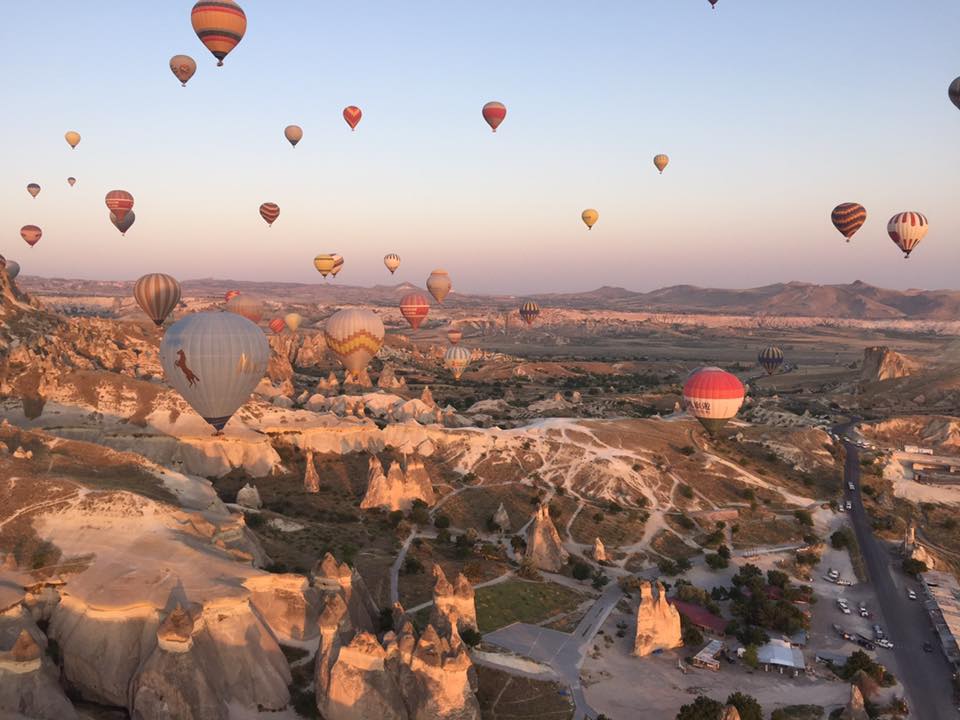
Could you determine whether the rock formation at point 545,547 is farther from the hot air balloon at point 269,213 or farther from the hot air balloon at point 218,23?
the hot air balloon at point 269,213

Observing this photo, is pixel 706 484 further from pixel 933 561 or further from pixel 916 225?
pixel 916 225

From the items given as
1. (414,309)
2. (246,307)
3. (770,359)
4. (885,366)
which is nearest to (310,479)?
(414,309)

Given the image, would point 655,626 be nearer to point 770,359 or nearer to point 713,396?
point 713,396

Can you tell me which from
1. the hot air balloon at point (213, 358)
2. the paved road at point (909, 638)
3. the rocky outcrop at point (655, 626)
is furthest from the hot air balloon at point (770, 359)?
the hot air balloon at point (213, 358)

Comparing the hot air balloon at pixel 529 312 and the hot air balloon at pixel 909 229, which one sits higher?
the hot air balloon at pixel 909 229

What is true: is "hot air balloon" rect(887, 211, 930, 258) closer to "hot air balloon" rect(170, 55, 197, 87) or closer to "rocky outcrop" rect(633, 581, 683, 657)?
"rocky outcrop" rect(633, 581, 683, 657)
